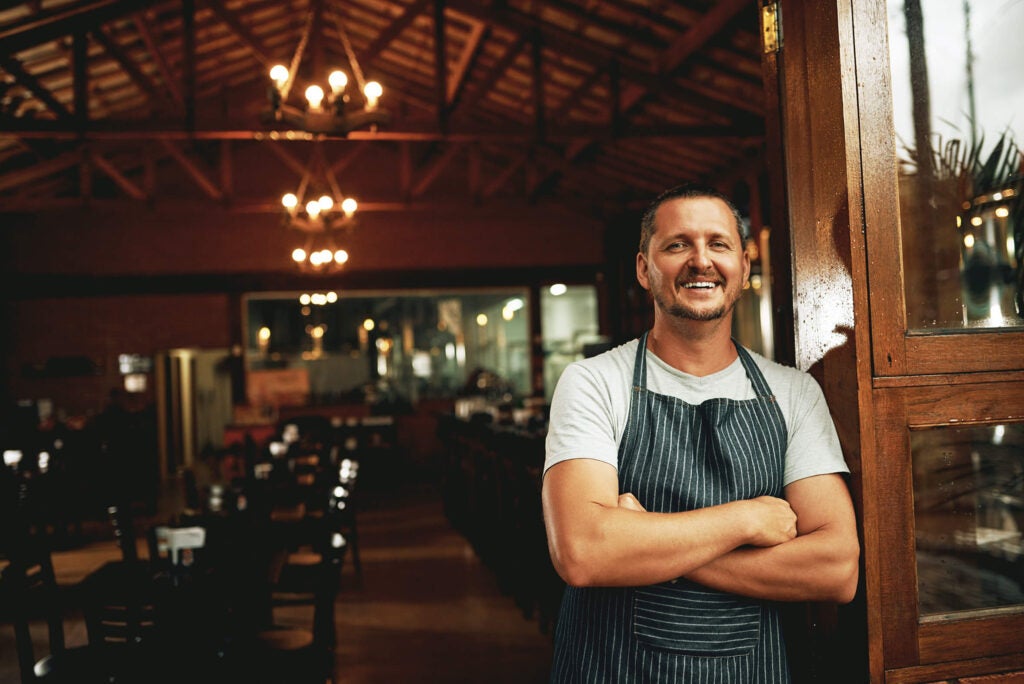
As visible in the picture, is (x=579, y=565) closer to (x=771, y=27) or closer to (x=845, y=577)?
(x=845, y=577)

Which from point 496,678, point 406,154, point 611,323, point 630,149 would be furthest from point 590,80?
point 496,678

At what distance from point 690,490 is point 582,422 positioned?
24 cm

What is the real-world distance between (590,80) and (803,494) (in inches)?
310

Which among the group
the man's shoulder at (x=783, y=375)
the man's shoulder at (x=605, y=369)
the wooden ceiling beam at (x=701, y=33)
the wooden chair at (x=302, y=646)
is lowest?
the wooden chair at (x=302, y=646)

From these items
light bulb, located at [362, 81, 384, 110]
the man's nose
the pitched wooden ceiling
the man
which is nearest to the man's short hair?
the man

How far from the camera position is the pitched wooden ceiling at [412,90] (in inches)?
295

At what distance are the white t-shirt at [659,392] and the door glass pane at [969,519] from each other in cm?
25

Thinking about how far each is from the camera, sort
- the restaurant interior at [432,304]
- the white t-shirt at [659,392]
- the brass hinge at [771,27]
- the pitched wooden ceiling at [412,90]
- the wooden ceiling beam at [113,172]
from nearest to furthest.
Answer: the white t-shirt at [659,392] < the restaurant interior at [432,304] < the brass hinge at [771,27] < the pitched wooden ceiling at [412,90] < the wooden ceiling beam at [113,172]

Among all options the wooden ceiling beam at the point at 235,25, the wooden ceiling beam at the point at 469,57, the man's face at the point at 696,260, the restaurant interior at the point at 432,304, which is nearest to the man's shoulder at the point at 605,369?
the man's face at the point at 696,260

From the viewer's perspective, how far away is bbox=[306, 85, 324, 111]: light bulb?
588 centimetres

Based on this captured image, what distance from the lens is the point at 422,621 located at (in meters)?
5.29

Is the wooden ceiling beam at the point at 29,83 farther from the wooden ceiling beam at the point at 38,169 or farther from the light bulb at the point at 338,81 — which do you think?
the light bulb at the point at 338,81

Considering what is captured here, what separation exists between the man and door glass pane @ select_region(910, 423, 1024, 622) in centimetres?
30

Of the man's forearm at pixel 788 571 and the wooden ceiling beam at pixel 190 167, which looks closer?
the man's forearm at pixel 788 571
